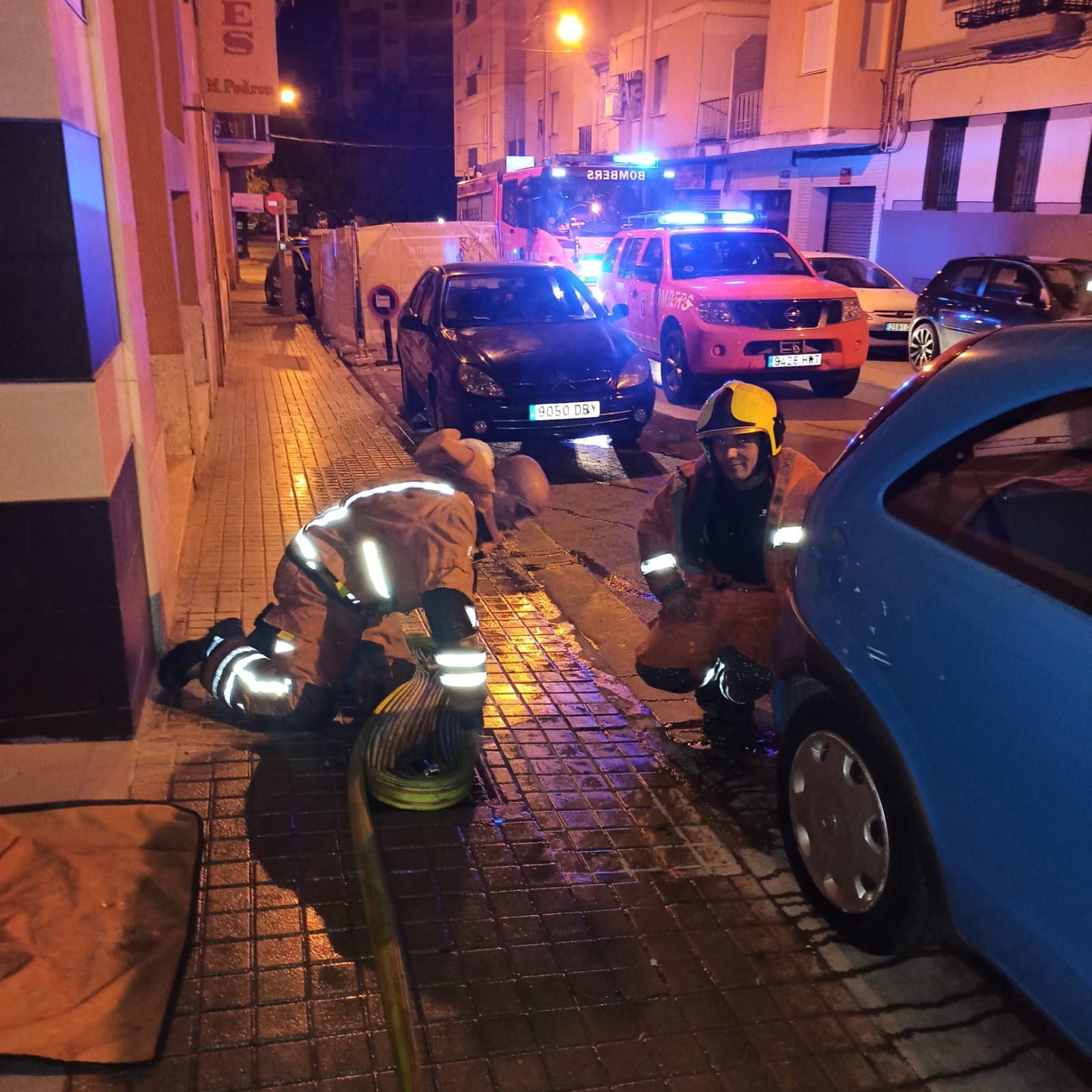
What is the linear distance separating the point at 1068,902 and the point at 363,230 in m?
16.4

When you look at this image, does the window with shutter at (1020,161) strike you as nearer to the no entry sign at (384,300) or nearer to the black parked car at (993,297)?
the black parked car at (993,297)

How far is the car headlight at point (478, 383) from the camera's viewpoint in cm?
938

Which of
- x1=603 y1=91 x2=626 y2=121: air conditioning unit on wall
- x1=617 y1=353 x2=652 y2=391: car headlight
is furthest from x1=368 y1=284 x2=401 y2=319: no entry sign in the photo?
x1=603 y1=91 x2=626 y2=121: air conditioning unit on wall

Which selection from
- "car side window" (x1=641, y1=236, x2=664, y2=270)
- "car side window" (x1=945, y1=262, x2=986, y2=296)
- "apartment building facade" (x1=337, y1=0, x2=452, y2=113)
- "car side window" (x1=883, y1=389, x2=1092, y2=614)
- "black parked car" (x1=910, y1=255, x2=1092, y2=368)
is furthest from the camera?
"apartment building facade" (x1=337, y1=0, x2=452, y2=113)

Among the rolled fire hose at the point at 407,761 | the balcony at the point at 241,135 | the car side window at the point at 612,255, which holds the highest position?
the balcony at the point at 241,135

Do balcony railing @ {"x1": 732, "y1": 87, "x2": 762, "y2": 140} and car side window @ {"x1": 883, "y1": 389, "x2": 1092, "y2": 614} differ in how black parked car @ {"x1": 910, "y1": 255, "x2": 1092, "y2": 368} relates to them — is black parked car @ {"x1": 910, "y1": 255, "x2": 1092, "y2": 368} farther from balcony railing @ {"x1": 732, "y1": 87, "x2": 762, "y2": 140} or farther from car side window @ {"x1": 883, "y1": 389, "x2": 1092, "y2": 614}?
balcony railing @ {"x1": 732, "y1": 87, "x2": 762, "y2": 140}

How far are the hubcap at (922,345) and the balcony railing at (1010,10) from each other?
10.3 metres

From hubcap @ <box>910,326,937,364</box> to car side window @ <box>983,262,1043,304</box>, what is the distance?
3.61 ft

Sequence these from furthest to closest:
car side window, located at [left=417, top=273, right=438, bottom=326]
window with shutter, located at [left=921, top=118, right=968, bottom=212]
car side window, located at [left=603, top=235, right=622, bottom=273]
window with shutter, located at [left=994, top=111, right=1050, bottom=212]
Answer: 1. window with shutter, located at [left=921, top=118, right=968, bottom=212]
2. window with shutter, located at [left=994, top=111, right=1050, bottom=212]
3. car side window, located at [left=603, top=235, right=622, bottom=273]
4. car side window, located at [left=417, top=273, right=438, bottom=326]

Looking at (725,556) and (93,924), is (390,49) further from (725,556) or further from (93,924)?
(93,924)

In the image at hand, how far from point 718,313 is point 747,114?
833 inches

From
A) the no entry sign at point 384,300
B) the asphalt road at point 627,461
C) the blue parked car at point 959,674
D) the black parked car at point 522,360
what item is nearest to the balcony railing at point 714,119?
the no entry sign at point 384,300

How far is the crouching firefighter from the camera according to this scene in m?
3.65

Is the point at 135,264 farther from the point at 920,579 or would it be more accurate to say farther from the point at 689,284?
the point at 689,284
